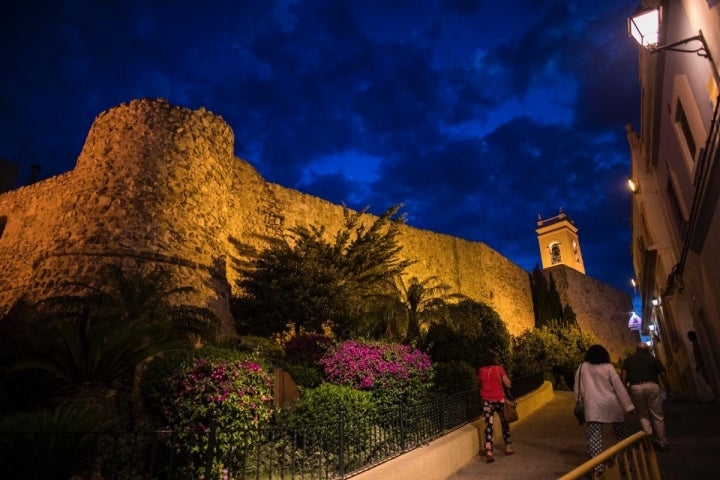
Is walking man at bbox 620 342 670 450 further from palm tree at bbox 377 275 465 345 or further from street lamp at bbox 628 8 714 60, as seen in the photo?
palm tree at bbox 377 275 465 345

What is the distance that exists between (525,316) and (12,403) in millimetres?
27471

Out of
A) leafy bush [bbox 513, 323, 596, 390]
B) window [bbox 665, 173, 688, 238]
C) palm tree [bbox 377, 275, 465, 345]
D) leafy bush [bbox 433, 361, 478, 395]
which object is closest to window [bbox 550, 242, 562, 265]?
leafy bush [bbox 513, 323, 596, 390]

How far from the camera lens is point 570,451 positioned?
6.27m

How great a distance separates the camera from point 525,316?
28906 millimetres

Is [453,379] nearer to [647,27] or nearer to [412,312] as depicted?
[412,312]

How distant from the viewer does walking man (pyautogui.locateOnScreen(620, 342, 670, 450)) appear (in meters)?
5.77

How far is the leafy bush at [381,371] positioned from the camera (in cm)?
777

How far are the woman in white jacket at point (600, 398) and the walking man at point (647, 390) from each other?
1.02 m

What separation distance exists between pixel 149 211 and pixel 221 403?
677 cm

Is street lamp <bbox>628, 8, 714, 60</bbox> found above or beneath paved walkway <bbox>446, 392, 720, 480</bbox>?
above

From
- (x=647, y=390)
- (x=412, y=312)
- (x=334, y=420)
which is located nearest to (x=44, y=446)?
(x=334, y=420)

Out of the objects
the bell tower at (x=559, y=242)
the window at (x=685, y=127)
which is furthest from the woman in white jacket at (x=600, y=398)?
the bell tower at (x=559, y=242)

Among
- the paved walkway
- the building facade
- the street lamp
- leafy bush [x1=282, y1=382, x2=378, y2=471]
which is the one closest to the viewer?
leafy bush [x1=282, y1=382, x2=378, y2=471]

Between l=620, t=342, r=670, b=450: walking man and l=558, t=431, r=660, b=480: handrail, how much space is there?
269 cm
